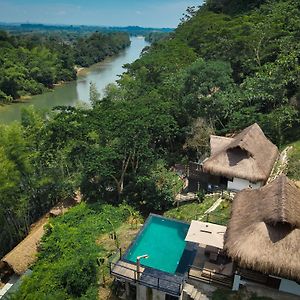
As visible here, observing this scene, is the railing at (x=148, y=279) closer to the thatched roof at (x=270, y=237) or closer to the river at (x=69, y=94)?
the thatched roof at (x=270, y=237)

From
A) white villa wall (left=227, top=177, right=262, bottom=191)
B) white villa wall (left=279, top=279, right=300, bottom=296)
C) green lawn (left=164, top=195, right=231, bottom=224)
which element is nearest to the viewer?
white villa wall (left=279, top=279, right=300, bottom=296)

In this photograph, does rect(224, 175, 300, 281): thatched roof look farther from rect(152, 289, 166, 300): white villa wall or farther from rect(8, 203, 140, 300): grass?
rect(8, 203, 140, 300): grass

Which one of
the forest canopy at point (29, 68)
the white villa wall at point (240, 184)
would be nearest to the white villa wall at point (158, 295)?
the white villa wall at point (240, 184)

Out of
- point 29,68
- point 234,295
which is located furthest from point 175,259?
point 29,68

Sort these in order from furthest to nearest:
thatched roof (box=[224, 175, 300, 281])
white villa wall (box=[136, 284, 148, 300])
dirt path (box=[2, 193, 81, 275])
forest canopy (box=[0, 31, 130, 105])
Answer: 1. forest canopy (box=[0, 31, 130, 105])
2. dirt path (box=[2, 193, 81, 275])
3. white villa wall (box=[136, 284, 148, 300])
4. thatched roof (box=[224, 175, 300, 281])

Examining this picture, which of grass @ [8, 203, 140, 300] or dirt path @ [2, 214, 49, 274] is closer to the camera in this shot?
grass @ [8, 203, 140, 300]

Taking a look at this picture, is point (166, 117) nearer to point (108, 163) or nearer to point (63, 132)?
point (108, 163)

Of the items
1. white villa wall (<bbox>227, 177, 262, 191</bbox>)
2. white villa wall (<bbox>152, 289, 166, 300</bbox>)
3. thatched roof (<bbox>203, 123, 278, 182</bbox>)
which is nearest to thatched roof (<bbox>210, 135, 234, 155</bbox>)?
thatched roof (<bbox>203, 123, 278, 182</bbox>)
